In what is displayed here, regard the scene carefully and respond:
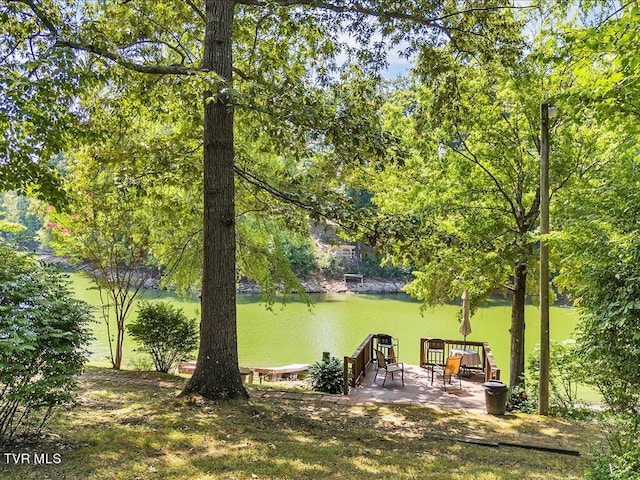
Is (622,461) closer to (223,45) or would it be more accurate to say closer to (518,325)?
(223,45)

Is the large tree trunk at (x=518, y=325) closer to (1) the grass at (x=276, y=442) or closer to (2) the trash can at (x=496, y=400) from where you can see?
(2) the trash can at (x=496, y=400)

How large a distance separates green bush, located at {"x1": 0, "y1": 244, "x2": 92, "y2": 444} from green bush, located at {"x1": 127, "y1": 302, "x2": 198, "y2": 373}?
192 inches

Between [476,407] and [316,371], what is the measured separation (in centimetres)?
294

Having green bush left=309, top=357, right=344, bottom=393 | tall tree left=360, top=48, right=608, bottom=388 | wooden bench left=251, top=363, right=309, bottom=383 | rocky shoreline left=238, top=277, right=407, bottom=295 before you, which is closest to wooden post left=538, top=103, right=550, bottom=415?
tall tree left=360, top=48, right=608, bottom=388

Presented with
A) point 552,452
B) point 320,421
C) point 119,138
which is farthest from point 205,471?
point 119,138

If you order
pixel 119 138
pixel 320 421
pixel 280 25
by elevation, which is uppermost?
pixel 280 25

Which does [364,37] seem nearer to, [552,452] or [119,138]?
[119,138]

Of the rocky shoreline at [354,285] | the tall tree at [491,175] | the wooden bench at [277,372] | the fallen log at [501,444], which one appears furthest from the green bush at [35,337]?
the rocky shoreline at [354,285]

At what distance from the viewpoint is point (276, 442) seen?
13.3 ft

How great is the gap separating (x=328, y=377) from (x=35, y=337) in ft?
20.8

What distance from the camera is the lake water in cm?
1423

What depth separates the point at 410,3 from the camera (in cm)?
564

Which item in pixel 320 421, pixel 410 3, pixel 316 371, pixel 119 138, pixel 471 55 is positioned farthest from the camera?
pixel 316 371

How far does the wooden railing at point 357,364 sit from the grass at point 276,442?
4.06 ft
